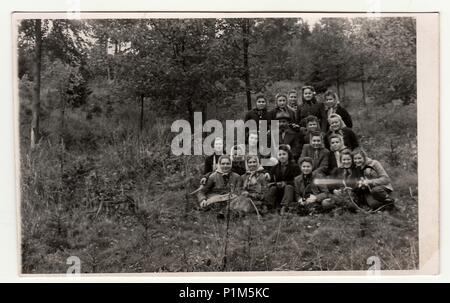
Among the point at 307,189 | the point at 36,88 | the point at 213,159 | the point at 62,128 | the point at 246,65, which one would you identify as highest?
the point at 246,65

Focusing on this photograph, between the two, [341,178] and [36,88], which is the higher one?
[36,88]

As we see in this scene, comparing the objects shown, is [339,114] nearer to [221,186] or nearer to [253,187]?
[253,187]

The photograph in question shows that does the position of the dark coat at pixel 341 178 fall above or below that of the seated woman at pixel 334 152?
below

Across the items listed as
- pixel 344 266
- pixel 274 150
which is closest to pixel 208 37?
pixel 274 150

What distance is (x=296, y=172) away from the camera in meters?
4.91

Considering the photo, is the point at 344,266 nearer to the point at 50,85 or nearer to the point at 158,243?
the point at 158,243

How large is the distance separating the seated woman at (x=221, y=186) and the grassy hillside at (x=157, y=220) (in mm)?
89

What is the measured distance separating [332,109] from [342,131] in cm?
19

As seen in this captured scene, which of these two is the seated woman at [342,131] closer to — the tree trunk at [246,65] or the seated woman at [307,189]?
the seated woman at [307,189]

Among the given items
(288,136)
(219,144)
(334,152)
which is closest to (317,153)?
(334,152)

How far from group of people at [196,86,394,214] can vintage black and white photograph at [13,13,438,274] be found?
0.04 feet

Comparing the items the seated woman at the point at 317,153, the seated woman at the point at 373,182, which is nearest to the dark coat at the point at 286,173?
the seated woman at the point at 317,153

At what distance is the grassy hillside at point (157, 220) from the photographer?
15.9 ft
